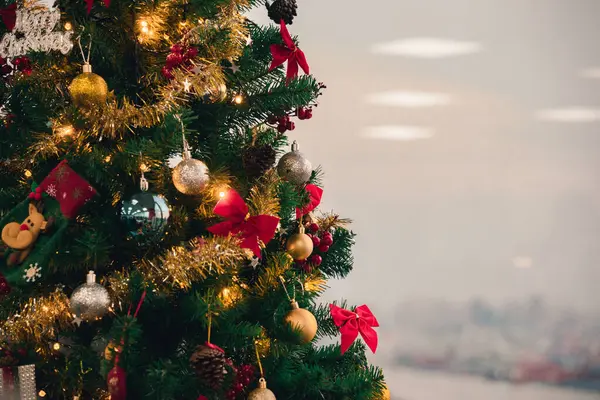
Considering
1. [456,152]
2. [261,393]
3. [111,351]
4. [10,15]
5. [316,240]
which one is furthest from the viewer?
[456,152]

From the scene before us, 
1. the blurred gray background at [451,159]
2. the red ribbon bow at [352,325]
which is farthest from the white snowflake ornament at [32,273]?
the blurred gray background at [451,159]

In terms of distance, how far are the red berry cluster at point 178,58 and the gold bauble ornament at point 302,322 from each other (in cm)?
38

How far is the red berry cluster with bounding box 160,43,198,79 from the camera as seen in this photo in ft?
3.24

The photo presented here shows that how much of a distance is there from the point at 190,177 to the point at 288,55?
11.4 inches

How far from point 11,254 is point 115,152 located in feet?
0.69

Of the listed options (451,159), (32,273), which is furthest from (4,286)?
(451,159)

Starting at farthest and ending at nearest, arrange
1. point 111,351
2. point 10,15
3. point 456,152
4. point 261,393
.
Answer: point 456,152, point 10,15, point 261,393, point 111,351

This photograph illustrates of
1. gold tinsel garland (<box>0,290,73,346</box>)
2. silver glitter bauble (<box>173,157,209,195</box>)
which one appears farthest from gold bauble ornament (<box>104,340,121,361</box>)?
silver glitter bauble (<box>173,157,209,195</box>)

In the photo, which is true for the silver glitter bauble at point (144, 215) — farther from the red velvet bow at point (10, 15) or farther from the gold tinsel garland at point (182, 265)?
the red velvet bow at point (10, 15)

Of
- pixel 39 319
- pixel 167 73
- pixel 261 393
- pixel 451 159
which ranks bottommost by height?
pixel 261 393

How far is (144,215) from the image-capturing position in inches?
36.5

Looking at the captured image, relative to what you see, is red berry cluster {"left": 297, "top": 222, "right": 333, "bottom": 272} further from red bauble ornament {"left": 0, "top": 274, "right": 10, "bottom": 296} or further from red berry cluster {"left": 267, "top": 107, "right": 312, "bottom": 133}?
red bauble ornament {"left": 0, "top": 274, "right": 10, "bottom": 296}

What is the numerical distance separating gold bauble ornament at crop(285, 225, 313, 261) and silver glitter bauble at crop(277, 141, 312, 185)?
0.09 m

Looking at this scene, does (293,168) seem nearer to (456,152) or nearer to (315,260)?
(315,260)
